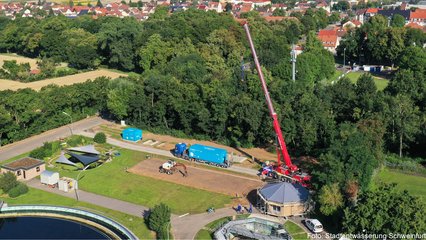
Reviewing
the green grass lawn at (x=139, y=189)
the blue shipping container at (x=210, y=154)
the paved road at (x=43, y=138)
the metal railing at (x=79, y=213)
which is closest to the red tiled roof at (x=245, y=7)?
the paved road at (x=43, y=138)

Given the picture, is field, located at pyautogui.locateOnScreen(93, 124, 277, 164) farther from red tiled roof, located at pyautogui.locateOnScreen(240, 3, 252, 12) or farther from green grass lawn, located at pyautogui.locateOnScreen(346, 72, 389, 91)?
red tiled roof, located at pyautogui.locateOnScreen(240, 3, 252, 12)

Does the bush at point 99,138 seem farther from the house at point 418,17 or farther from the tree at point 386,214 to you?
the house at point 418,17

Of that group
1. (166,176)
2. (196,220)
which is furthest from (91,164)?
(196,220)

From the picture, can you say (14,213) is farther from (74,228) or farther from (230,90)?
(230,90)

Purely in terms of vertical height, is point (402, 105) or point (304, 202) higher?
point (402, 105)

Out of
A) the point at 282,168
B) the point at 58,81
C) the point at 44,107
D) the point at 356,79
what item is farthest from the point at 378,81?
the point at 58,81

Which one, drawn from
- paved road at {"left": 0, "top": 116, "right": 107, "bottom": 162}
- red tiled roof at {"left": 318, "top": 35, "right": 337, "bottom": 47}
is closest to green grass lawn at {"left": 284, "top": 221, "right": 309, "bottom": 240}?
paved road at {"left": 0, "top": 116, "right": 107, "bottom": 162}

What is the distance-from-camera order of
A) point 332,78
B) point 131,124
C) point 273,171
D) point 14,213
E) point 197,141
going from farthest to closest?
point 332,78
point 131,124
point 197,141
point 273,171
point 14,213

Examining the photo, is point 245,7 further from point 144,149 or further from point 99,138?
point 144,149
